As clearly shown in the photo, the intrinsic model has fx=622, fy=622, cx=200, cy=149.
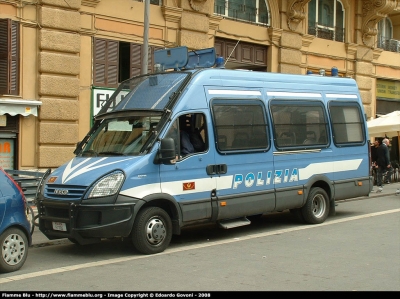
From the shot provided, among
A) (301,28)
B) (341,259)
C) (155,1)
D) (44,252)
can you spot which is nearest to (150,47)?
(155,1)

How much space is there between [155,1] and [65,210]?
10.9m

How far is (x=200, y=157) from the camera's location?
9.79 meters

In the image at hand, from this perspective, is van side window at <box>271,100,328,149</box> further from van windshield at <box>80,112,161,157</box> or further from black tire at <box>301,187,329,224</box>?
van windshield at <box>80,112,161,157</box>

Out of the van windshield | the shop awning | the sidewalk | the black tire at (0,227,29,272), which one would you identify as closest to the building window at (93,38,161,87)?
the shop awning

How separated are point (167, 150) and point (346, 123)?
208 inches

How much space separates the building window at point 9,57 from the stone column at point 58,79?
59 centimetres

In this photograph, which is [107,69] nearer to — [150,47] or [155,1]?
[150,47]

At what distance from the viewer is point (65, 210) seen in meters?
8.81

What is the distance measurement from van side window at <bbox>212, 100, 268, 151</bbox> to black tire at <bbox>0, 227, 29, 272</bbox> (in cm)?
352

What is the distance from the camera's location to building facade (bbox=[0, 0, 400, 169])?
15.2 meters

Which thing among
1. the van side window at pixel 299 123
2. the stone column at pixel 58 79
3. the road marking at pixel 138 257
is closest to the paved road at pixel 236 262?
the road marking at pixel 138 257

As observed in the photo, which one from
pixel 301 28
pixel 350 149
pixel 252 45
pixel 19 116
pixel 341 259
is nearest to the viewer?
pixel 341 259

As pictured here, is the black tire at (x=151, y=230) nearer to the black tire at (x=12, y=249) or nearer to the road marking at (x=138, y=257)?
the road marking at (x=138, y=257)

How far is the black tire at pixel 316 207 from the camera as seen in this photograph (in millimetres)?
11930
